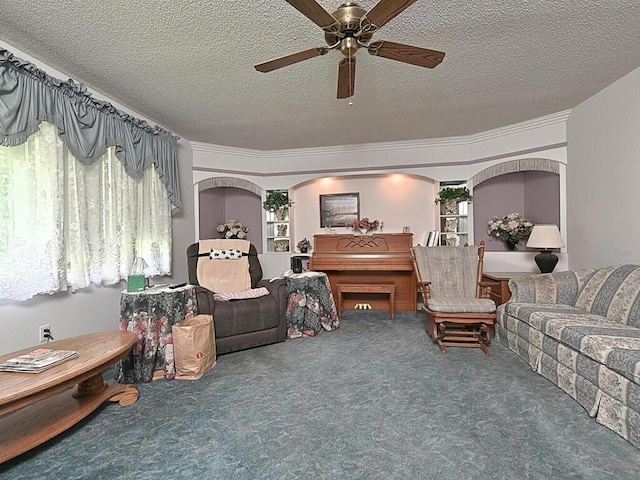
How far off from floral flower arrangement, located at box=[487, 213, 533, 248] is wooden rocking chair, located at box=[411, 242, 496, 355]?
0.97 metres

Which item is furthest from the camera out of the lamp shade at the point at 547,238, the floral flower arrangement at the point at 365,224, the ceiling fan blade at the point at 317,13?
the floral flower arrangement at the point at 365,224

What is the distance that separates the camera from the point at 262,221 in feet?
17.8

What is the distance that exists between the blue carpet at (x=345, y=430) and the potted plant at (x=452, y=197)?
2.51 metres

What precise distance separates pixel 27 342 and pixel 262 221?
341 cm

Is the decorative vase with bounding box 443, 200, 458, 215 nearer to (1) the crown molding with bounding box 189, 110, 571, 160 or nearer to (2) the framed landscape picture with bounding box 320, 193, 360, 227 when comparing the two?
(1) the crown molding with bounding box 189, 110, 571, 160

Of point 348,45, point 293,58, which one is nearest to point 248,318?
point 293,58

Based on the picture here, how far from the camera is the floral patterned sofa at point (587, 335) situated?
183cm

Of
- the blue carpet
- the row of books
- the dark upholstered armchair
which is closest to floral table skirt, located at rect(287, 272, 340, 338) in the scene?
the dark upholstered armchair

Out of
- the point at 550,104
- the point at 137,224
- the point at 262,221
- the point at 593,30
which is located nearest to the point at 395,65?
the point at 593,30

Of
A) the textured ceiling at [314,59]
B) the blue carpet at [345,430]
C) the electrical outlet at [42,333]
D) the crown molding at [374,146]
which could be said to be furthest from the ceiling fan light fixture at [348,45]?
the crown molding at [374,146]

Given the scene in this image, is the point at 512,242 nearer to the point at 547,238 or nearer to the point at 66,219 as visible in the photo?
the point at 547,238

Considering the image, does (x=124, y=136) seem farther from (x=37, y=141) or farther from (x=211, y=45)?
(x=211, y=45)

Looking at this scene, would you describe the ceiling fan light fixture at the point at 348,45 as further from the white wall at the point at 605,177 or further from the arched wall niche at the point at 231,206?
the arched wall niche at the point at 231,206

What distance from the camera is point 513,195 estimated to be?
4.83 meters
